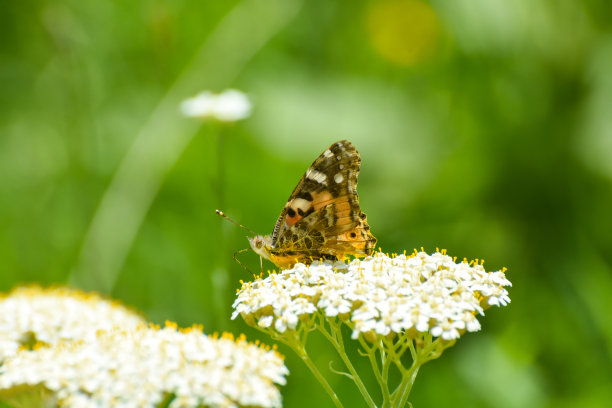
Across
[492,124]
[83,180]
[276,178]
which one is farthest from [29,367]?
[492,124]

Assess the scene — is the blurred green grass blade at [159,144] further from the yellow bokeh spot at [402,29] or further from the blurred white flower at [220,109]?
the yellow bokeh spot at [402,29]

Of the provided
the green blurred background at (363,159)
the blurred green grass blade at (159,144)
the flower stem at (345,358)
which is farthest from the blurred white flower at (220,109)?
the flower stem at (345,358)

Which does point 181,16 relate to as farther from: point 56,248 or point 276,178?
point 56,248

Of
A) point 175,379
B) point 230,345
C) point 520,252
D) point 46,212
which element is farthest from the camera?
point 46,212

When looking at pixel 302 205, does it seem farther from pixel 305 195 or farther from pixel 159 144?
pixel 159 144

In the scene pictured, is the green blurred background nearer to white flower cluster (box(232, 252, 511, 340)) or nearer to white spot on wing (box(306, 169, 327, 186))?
white spot on wing (box(306, 169, 327, 186))
